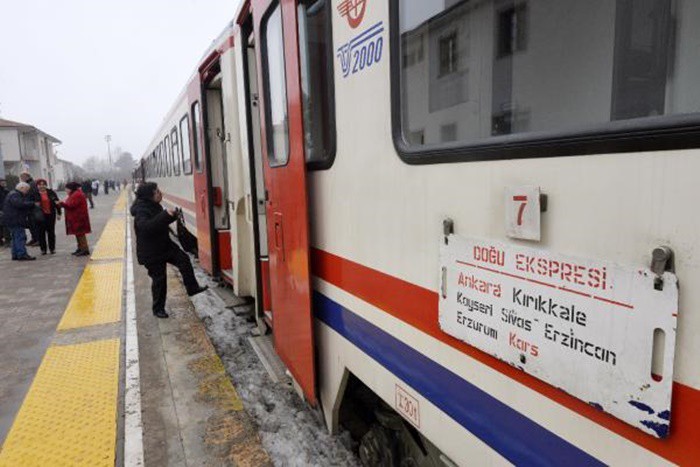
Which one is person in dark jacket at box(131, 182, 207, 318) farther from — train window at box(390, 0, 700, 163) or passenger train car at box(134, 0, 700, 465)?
train window at box(390, 0, 700, 163)

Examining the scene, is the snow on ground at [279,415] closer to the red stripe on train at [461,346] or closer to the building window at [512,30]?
the red stripe on train at [461,346]

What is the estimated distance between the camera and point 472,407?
1645 millimetres

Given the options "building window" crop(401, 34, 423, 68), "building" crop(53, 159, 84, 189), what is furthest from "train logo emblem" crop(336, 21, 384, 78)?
"building" crop(53, 159, 84, 189)

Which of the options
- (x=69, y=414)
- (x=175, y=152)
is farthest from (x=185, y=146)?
(x=69, y=414)

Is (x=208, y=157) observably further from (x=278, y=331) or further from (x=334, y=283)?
(x=334, y=283)

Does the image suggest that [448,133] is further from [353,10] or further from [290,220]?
[290,220]

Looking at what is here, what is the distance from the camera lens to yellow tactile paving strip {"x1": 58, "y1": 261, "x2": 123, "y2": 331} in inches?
226

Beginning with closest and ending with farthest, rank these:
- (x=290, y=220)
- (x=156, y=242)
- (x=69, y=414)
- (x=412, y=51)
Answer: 1. (x=412, y=51)
2. (x=290, y=220)
3. (x=69, y=414)
4. (x=156, y=242)

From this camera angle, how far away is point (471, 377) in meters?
1.63

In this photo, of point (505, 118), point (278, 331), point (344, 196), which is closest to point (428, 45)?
point (505, 118)

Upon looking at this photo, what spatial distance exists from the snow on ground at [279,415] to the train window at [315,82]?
164 centimetres

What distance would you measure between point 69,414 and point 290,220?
7.20ft

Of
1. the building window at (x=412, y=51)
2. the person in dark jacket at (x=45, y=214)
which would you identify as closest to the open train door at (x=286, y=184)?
the building window at (x=412, y=51)

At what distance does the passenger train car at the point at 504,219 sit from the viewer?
108 centimetres
